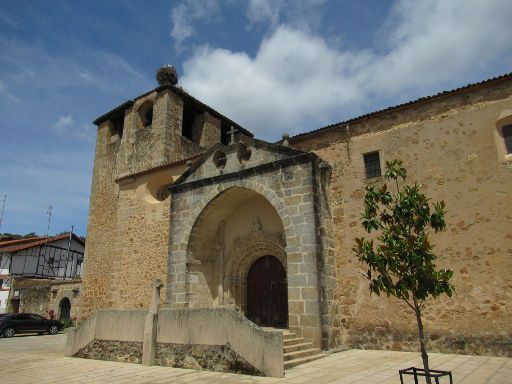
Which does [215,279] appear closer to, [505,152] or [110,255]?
[110,255]

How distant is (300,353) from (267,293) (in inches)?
149

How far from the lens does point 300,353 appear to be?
24.2ft

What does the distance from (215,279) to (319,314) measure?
4314mm

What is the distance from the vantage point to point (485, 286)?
25.7 ft

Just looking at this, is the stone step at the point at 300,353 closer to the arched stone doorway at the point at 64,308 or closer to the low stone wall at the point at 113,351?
the low stone wall at the point at 113,351

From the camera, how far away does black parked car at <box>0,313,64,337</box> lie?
1670 cm

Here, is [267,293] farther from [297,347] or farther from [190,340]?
[190,340]

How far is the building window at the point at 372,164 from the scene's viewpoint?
9828mm

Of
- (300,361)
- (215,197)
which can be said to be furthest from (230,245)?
(300,361)

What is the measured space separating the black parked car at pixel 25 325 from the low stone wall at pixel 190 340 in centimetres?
952

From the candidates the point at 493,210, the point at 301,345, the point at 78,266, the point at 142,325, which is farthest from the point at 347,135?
the point at 78,266

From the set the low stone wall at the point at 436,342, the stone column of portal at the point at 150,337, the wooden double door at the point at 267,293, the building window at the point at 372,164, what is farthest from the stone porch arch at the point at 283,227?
the stone column of portal at the point at 150,337

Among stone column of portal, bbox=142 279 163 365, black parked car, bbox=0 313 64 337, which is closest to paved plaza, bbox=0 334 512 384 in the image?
stone column of portal, bbox=142 279 163 365

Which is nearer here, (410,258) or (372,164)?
(410,258)
